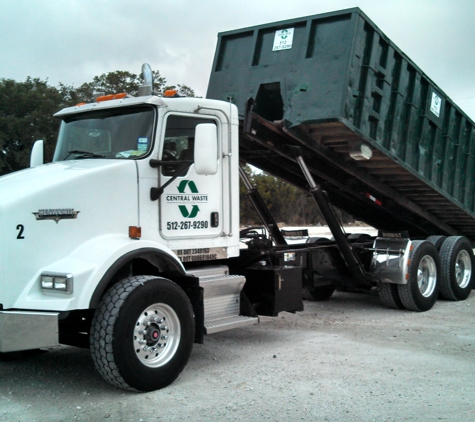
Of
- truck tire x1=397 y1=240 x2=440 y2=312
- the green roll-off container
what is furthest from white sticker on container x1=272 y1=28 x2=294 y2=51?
truck tire x1=397 y1=240 x2=440 y2=312

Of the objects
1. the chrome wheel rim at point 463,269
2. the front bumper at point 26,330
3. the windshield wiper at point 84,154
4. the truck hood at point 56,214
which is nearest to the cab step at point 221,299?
the truck hood at point 56,214

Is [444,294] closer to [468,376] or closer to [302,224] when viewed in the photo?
[468,376]

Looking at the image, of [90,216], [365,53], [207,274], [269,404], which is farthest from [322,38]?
[269,404]

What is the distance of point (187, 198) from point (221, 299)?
107cm

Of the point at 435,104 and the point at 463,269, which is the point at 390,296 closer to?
the point at 463,269

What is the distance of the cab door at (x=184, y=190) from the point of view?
568 cm

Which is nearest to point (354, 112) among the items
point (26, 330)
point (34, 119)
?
point (26, 330)

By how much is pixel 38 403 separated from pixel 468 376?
3.74 meters

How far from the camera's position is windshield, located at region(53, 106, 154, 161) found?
5617 millimetres

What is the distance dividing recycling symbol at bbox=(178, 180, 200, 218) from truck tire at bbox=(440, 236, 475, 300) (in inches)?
206

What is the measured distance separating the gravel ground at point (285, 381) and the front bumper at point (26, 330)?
1.73 feet

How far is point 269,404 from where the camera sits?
4711 millimetres

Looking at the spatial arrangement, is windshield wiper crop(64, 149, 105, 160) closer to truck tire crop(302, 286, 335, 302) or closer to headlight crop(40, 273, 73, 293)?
headlight crop(40, 273, 73, 293)

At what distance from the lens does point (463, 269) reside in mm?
10211
